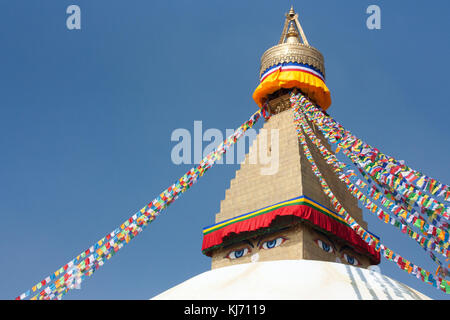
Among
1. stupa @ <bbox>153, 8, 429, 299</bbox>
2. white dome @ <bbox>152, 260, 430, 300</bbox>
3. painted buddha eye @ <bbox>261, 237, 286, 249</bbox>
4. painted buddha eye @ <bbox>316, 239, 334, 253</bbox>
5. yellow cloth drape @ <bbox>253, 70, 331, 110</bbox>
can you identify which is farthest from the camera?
yellow cloth drape @ <bbox>253, 70, 331, 110</bbox>

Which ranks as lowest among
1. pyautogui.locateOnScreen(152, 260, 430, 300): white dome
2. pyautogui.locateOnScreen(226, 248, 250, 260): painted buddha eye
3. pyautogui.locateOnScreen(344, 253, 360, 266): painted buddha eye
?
pyautogui.locateOnScreen(152, 260, 430, 300): white dome

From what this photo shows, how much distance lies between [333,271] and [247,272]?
1586mm

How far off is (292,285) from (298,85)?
809 centimetres

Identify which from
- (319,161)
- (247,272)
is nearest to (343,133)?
(319,161)

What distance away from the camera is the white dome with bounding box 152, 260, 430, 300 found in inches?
306

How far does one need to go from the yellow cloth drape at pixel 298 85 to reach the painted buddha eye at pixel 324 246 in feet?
16.6

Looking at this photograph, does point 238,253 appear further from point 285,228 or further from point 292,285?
point 292,285

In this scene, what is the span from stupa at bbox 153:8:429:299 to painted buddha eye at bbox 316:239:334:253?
27 mm

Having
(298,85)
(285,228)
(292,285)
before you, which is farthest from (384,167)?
(298,85)

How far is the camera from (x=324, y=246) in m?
12.1

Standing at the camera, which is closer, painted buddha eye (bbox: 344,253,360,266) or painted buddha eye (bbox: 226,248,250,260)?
painted buddha eye (bbox: 226,248,250,260)

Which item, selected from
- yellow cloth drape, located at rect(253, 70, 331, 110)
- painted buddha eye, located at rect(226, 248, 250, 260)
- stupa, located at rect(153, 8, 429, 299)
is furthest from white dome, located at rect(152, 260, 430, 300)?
yellow cloth drape, located at rect(253, 70, 331, 110)

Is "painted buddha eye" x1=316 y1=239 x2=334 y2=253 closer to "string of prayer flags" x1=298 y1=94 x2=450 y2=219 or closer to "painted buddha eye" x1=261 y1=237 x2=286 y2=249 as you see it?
"painted buddha eye" x1=261 y1=237 x2=286 y2=249
